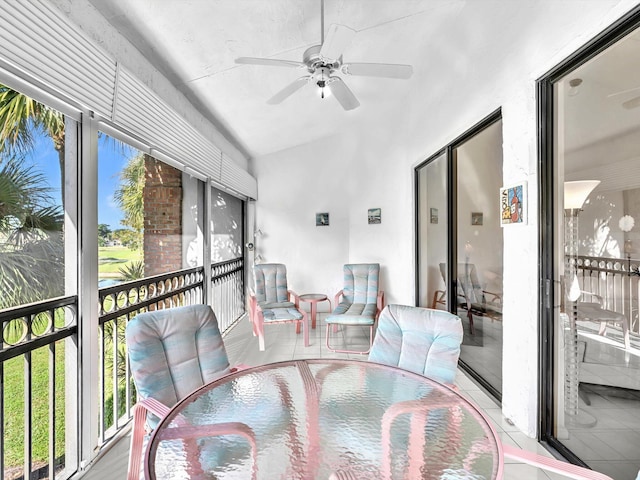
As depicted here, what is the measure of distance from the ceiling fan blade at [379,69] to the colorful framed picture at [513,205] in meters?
1.06

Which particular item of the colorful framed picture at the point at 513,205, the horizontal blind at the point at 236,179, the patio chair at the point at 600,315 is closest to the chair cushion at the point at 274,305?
the horizontal blind at the point at 236,179

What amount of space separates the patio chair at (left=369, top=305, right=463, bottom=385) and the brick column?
6.47ft

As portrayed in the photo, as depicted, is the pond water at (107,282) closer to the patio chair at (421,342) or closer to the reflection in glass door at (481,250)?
the patio chair at (421,342)

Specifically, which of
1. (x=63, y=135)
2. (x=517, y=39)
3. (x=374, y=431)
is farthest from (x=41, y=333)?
(x=517, y=39)

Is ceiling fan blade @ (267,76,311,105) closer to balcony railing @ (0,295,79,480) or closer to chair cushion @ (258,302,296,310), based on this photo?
balcony railing @ (0,295,79,480)

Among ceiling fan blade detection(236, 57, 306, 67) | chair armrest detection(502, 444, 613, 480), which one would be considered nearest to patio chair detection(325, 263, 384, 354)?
ceiling fan blade detection(236, 57, 306, 67)

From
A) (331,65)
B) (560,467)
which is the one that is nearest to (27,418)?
(560,467)

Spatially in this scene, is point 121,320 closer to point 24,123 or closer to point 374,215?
point 24,123

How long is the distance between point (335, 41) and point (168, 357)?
1.93 metres

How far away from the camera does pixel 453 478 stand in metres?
0.94

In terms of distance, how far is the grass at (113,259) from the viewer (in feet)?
6.73

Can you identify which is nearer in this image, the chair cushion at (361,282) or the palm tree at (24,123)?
the palm tree at (24,123)

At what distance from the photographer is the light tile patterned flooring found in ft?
5.88

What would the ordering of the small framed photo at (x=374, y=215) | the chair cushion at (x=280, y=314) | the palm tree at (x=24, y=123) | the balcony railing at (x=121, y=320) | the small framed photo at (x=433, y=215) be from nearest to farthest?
the palm tree at (x=24, y=123), the balcony railing at (x=121, y=320), the small framed photo at (x=433, y=215), the chair cushion at (x=280, y=314), the small framed photo at (x=374, y=215)
